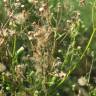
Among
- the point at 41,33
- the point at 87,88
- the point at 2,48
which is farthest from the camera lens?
the point at 87,88

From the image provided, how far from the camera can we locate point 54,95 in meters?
3.35

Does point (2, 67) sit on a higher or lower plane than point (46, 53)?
lower

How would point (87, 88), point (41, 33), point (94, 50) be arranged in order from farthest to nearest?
point (94, 50) → point (87, 88) → point (41, 33)

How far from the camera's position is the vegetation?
3.12m

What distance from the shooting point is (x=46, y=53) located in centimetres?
308

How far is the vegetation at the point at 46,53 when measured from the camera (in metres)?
3.12

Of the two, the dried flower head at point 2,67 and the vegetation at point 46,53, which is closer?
the vegetation at point 46,53

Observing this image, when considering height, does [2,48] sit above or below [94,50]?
above

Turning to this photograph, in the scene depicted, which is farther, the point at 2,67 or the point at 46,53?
the point at 2,67

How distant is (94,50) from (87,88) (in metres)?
0.43

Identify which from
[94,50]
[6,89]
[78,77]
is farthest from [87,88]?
[6,89]

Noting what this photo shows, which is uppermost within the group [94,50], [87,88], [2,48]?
[2,48]

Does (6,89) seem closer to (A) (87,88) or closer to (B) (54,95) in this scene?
(B) (54,95)

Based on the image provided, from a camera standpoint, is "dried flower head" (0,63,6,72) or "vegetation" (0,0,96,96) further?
"dried flower head" (0,63,6,72)
